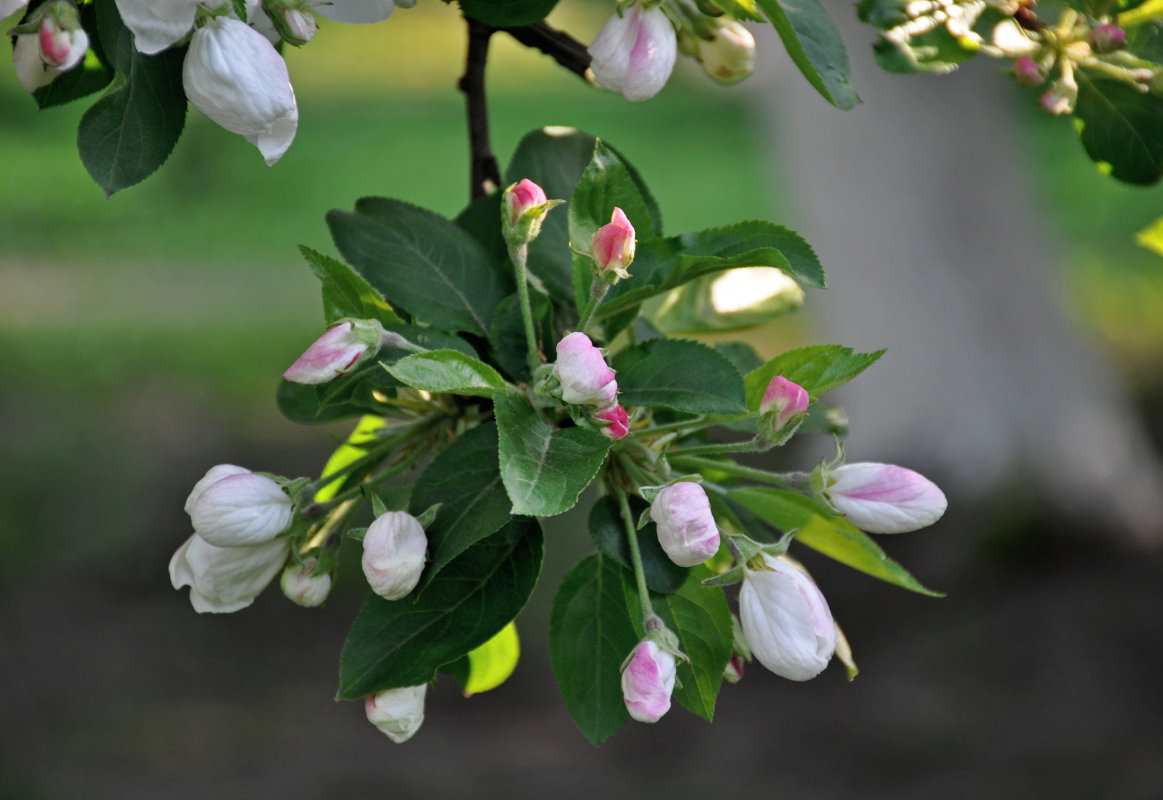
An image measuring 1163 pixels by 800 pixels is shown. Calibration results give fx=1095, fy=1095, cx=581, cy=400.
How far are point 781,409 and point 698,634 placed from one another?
146mm

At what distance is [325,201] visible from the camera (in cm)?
698

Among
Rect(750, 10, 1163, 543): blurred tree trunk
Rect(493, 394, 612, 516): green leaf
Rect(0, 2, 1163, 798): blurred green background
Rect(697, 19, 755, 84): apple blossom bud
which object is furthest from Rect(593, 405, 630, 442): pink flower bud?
Rect(750, 10, 1163, 543): blurred tree trunk

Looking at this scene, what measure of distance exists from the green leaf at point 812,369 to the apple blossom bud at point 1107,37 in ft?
1.12

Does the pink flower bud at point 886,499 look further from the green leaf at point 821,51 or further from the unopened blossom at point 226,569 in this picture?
the unopened blossom at point 226,569

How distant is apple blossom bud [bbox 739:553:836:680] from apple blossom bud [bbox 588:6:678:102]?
303 millimetres

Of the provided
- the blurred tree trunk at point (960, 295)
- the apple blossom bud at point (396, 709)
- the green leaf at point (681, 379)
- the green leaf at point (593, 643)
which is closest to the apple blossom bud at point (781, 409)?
the green leaf at point (681, 379)

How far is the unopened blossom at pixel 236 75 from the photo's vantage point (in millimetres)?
560

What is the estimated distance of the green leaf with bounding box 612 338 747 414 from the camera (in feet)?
2.02

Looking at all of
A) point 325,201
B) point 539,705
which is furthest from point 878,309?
point 325,201

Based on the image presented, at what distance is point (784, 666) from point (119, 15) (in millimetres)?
508

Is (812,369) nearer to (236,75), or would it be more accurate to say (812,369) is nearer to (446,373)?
(446,373)

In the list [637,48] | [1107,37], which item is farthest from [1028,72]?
[637,48]

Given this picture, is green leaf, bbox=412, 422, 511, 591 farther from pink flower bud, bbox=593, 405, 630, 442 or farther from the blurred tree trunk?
the blurred tree trunk

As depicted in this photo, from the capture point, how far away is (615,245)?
59 centimetres
